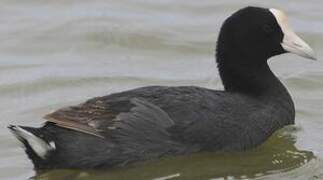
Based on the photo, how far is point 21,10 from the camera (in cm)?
1361

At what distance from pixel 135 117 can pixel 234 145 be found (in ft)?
2.84

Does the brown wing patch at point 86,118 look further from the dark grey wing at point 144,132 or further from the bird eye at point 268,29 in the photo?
the bird eye at point 268,29

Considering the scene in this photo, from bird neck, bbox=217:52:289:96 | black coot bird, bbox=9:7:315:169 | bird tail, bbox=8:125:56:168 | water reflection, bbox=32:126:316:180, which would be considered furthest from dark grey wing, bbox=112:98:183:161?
bird neck, bbox=217:52:289:96

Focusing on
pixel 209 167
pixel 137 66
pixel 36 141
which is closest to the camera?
pixel 36 141

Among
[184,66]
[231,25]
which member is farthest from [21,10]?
[231,25]

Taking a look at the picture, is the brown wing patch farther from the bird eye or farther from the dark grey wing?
the bird eye

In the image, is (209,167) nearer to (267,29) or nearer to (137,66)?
(267,29)

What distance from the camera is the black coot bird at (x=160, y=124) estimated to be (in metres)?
8.59

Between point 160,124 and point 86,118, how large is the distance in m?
0.56

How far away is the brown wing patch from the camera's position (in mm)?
8539

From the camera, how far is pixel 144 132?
8695 mm

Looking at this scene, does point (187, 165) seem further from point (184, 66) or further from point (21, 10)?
point (21, 10)

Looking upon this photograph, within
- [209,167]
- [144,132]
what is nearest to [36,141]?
[144,132]

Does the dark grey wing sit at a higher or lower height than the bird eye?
lower
